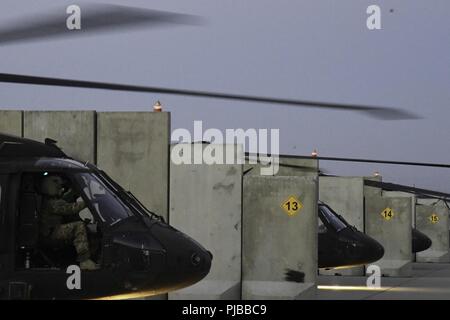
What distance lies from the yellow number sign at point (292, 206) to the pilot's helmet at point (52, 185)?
6725 mm

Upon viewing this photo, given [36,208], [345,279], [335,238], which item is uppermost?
[36,208]

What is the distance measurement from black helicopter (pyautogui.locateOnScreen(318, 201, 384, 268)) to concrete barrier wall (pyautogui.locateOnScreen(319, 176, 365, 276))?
5.78m

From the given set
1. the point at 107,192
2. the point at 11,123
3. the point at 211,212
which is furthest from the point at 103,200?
the point at 211,212

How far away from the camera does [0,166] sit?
8578 millimetres

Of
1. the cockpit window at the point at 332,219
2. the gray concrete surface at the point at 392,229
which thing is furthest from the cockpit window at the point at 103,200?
the gray concrete surface at the point at 392,229

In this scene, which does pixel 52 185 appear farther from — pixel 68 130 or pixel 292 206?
pixel 292 206

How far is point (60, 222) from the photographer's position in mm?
8570

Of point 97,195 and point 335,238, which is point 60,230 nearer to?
point 97,195

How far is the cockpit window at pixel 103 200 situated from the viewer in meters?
8.75

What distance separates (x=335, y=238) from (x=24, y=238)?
32.4 ft

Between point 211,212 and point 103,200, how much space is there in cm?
541

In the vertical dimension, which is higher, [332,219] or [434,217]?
[332,219]
